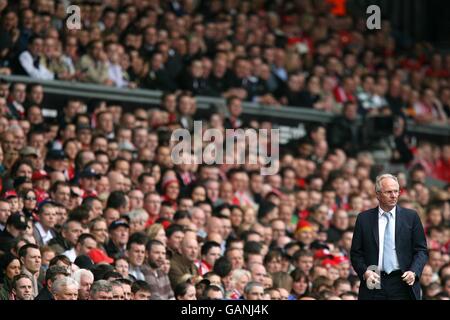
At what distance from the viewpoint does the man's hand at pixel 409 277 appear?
35.3 ft

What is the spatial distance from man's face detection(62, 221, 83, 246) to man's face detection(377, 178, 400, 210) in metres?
4.04

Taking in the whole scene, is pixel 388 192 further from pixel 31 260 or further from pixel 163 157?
pixel 163 157

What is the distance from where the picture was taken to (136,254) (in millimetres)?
13984

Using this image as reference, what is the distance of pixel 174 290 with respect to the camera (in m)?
13.9

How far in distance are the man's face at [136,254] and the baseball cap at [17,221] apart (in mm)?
1155

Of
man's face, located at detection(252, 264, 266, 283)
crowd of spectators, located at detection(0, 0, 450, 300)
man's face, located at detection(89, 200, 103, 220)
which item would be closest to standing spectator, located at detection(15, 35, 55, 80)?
crowd of spectators, located at detection(0, 0, 450, 300)

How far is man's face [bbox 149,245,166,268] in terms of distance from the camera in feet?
46.1

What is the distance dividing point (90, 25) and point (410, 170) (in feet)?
17.2

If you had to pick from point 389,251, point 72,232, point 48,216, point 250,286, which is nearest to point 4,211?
point 48,216

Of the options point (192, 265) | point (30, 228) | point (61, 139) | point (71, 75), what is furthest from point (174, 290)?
point (71, 75)

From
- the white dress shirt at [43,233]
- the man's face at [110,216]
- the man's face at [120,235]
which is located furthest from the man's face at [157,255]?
the white dress shirt at [43,233]

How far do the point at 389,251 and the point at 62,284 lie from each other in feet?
9.74

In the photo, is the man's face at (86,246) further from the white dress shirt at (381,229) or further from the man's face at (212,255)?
the white dress shirt at (381,229)

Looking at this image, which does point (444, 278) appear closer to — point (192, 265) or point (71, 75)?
point (192, 265)
